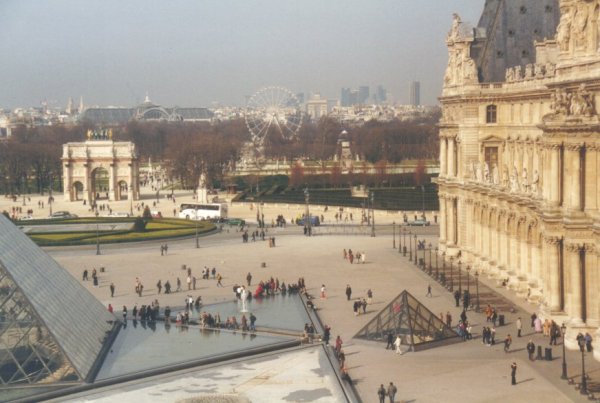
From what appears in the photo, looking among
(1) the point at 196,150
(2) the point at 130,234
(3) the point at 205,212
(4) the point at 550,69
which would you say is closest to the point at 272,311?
(4) the point at 550,69

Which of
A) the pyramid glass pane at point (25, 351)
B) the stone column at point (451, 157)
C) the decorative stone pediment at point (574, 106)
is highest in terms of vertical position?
the decorative stone pediment at point (574, 106)

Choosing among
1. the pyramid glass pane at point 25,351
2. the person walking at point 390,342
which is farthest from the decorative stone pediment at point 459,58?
the pyramid glass pane at point 25,351

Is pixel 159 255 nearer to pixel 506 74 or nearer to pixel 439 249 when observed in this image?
pixel 439 249

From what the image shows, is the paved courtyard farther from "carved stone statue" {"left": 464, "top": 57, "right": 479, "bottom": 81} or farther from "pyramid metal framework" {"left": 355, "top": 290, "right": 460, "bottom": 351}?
"carved stone statue" {"left": 464, "top": 57, "right": 479, "bottom": 81}

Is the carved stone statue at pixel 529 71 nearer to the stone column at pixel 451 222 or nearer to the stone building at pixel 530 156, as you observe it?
the stone building at pixel 530 156

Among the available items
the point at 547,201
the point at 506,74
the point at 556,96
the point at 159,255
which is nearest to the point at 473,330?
the point at 547,201

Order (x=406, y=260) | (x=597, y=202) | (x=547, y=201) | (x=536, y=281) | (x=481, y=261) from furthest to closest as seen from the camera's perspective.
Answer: (x=406, y=260) → (x=481, y=261) → (x=536, y=281) → (x=547, y=201) → (x=597, y=202)
